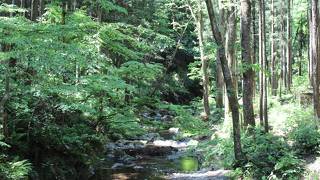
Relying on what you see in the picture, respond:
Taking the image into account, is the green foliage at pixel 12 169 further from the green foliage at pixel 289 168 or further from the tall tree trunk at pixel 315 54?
the tall tree trunk at pixel 315 54

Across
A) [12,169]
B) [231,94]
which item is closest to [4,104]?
[12,169]

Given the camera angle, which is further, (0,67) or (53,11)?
(53,11)

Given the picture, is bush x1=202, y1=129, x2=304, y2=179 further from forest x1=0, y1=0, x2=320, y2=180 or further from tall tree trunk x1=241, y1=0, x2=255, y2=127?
tall tree trunk x1=241, y1=0, x2=255, y2=127

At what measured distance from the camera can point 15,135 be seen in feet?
40.1

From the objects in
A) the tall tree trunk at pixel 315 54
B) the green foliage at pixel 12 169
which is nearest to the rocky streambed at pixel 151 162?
the green foliage at pixel 12 169

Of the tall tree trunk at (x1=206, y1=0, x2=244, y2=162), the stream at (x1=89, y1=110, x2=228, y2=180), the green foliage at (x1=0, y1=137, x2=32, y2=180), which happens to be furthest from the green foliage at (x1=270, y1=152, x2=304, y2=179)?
the green foliage at (x1=0, y1=137, x2=32, y2=180)

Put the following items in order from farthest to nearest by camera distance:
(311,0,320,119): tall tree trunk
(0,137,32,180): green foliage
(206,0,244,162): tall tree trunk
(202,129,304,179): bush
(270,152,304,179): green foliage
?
(311,0,320,119): tall tree trunk → (206,0,244,162): tall tree trunk → (202,129,304,179): bush → (270,152,304,179): green foliage → (0,137,32,180): green foliage

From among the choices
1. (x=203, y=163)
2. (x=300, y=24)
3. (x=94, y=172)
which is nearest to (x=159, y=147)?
(x=203, y=163)

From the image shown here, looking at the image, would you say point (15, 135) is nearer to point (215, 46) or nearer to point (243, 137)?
point (215, 46)

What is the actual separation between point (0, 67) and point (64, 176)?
3.87 metres

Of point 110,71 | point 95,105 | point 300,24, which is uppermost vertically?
point 300,24

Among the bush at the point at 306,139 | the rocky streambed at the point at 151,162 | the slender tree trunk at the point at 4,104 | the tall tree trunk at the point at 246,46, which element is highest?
the tall tree trunk at the point at 246,46

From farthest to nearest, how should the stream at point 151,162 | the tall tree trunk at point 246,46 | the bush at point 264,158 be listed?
1. the stream at point 151,162
2. the tall tree trunk at point 246,46
3. the bush at point 264,158

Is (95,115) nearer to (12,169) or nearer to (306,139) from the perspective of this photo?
(12,169)
